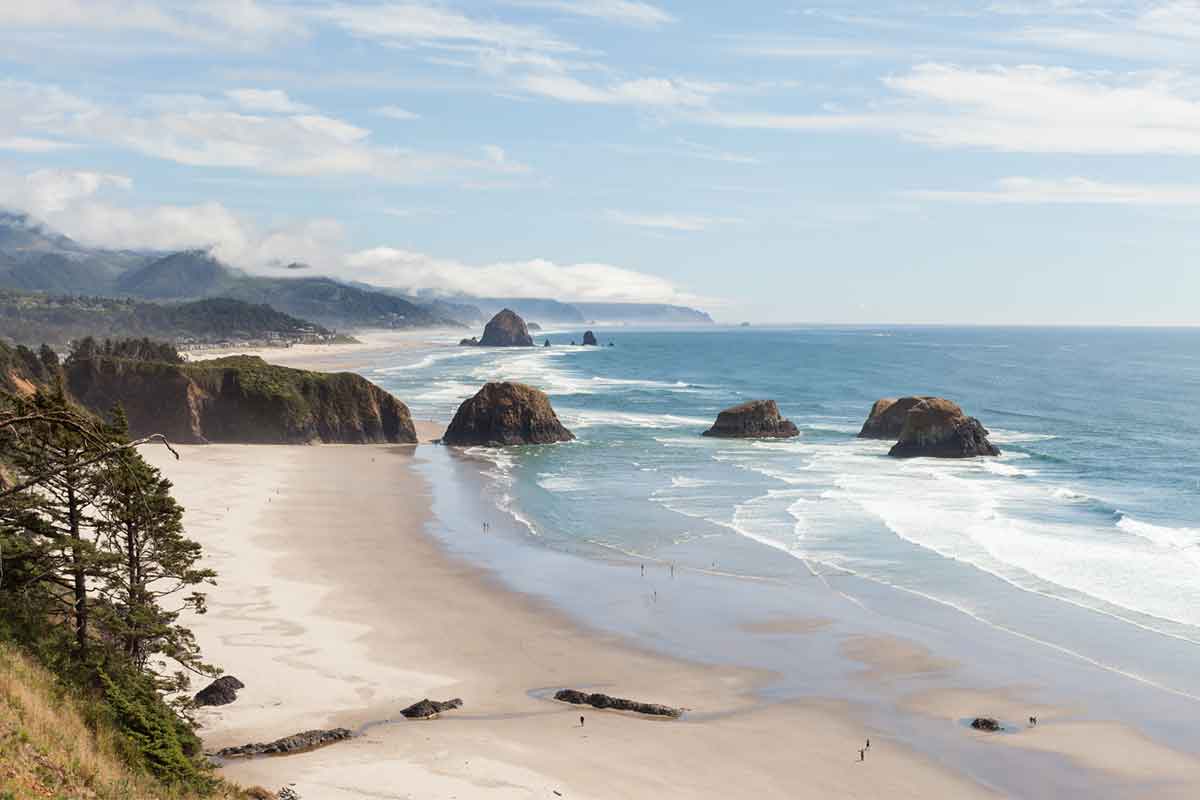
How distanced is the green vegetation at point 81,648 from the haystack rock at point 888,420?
70.4 metres

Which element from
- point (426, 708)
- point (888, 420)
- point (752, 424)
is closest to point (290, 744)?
point (426, 708)

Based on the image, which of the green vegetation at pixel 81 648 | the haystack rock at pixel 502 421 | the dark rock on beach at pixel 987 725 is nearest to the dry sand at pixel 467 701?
the dark rock on beach at pixel 987 725

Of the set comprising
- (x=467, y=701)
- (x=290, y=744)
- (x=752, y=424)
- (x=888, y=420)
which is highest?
(x=888, y=420)

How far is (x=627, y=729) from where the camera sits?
90.4ft

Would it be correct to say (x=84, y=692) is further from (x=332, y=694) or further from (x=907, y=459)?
(x=907, y=459)

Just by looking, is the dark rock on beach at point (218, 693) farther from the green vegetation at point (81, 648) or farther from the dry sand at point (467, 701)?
the green vegetation at point (81, 648)

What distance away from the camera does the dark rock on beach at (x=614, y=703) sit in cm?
2870

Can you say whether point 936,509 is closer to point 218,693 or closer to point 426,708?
point 426,708

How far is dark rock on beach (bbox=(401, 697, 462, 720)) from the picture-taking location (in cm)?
2766

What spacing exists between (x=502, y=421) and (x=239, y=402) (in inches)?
780

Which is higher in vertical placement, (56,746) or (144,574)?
(144,574)

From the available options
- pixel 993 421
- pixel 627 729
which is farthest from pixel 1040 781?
pixel 993 421

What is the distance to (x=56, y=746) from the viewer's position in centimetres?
1595

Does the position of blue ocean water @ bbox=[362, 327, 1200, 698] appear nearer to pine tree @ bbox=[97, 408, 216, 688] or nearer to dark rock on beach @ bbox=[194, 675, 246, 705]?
dark rock on beach @ bbox=[194, 675, 246, 705]
